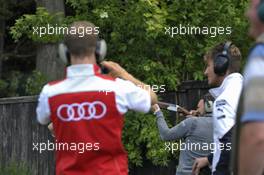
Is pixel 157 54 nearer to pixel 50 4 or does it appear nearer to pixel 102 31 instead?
pixel 102 31

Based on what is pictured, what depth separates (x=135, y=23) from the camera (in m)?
9.24

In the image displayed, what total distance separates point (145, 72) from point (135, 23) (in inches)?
26.2

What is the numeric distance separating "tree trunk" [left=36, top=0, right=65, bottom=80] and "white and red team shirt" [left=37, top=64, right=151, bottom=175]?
6594 mm

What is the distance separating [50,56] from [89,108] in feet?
23.5

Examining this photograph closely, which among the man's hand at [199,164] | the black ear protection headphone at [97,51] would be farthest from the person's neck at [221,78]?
the black ear protection headphone at [97,51]

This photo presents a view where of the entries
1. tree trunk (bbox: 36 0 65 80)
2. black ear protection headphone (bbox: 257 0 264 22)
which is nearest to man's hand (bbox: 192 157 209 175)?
black ear protection headphone (bbox: 257 0 264 22)

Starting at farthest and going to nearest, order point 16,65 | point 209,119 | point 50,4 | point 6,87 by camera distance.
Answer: point 16,65 < point 6,87 < point 50,4 < point 209,119

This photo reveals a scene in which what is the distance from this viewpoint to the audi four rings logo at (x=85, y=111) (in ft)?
14.2

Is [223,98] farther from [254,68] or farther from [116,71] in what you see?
[254,68]

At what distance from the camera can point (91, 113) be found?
14.2ft

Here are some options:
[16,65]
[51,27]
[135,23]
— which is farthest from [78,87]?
[16,65]

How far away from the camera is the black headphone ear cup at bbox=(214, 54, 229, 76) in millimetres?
5625

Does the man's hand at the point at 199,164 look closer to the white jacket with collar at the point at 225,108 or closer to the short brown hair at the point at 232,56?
the white jacket with collar at the point at 225,108

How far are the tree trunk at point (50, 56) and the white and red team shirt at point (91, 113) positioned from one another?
6594 mm
